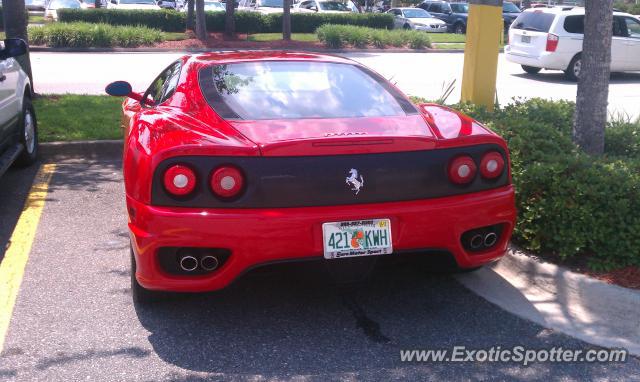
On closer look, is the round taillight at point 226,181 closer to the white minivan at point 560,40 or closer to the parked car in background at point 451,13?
the white minivan at point 560,40

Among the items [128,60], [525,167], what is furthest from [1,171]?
[128,60]

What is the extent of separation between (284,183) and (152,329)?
1.15 m

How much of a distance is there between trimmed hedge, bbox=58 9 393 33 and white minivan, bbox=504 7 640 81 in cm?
1379

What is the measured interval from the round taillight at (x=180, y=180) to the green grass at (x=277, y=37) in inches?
931

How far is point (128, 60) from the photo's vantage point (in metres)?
20.7

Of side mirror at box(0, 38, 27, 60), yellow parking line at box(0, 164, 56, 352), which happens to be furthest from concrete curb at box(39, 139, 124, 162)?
side mirror at box(0, 38, 27, 60)

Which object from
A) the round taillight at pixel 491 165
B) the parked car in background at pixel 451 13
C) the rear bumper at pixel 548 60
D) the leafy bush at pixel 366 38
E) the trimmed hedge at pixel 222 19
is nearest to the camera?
the round taillight at pixel 491 165

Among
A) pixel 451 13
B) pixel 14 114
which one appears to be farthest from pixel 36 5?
pixel 14 114

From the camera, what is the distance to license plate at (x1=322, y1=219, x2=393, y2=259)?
12.3 ft

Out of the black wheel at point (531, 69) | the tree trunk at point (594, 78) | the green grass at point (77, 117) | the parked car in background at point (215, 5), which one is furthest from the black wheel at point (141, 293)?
the parked car in background at point (215, 5)

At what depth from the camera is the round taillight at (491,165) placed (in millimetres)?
4156

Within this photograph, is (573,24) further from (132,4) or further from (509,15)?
(132,4)

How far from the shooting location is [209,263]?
379 cm

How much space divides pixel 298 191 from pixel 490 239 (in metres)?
1.22
